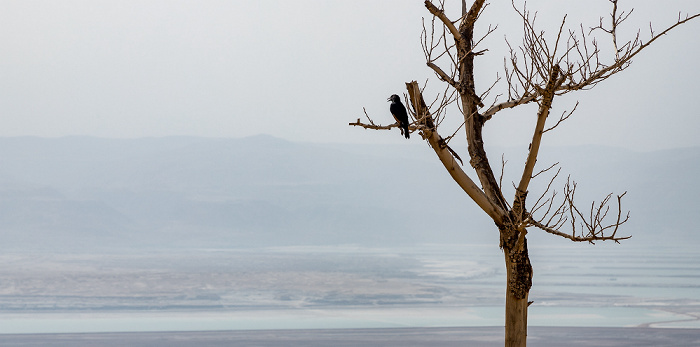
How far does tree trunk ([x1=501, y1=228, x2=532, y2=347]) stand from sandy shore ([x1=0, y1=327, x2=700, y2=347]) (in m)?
4.42

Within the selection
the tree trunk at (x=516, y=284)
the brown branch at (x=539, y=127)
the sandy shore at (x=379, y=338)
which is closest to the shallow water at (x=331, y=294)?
the sandy shore at (x=379, y=338)

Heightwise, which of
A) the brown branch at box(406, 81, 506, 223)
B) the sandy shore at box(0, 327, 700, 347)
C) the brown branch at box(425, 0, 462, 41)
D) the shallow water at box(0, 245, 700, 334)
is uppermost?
the brown branch at box(425, 0, 462, 41)

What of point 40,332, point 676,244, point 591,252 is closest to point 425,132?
point 40,332

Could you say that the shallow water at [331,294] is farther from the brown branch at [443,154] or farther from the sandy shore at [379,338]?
the brown branch at [443,154]

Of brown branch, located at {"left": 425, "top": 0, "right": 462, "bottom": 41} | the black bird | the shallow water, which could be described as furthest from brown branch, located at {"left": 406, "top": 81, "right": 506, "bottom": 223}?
the shallow water

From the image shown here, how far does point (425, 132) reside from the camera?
4.73 meters

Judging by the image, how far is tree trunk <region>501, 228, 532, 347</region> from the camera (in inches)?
190

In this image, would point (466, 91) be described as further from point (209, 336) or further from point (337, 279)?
point (337, 279)

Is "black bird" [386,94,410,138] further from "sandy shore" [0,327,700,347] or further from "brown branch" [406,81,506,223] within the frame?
"sandy shore" [0,327,700,347]

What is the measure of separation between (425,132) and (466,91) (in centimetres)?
47

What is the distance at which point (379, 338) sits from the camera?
9.76 metres

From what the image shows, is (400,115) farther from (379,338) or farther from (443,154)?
(379,338)

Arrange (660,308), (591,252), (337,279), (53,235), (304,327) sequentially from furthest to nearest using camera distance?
1. (53,235)
2. (591,252)
3. (337,279)
4. (660,308)
5. (304,327)

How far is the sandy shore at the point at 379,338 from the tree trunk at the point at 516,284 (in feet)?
14.5
